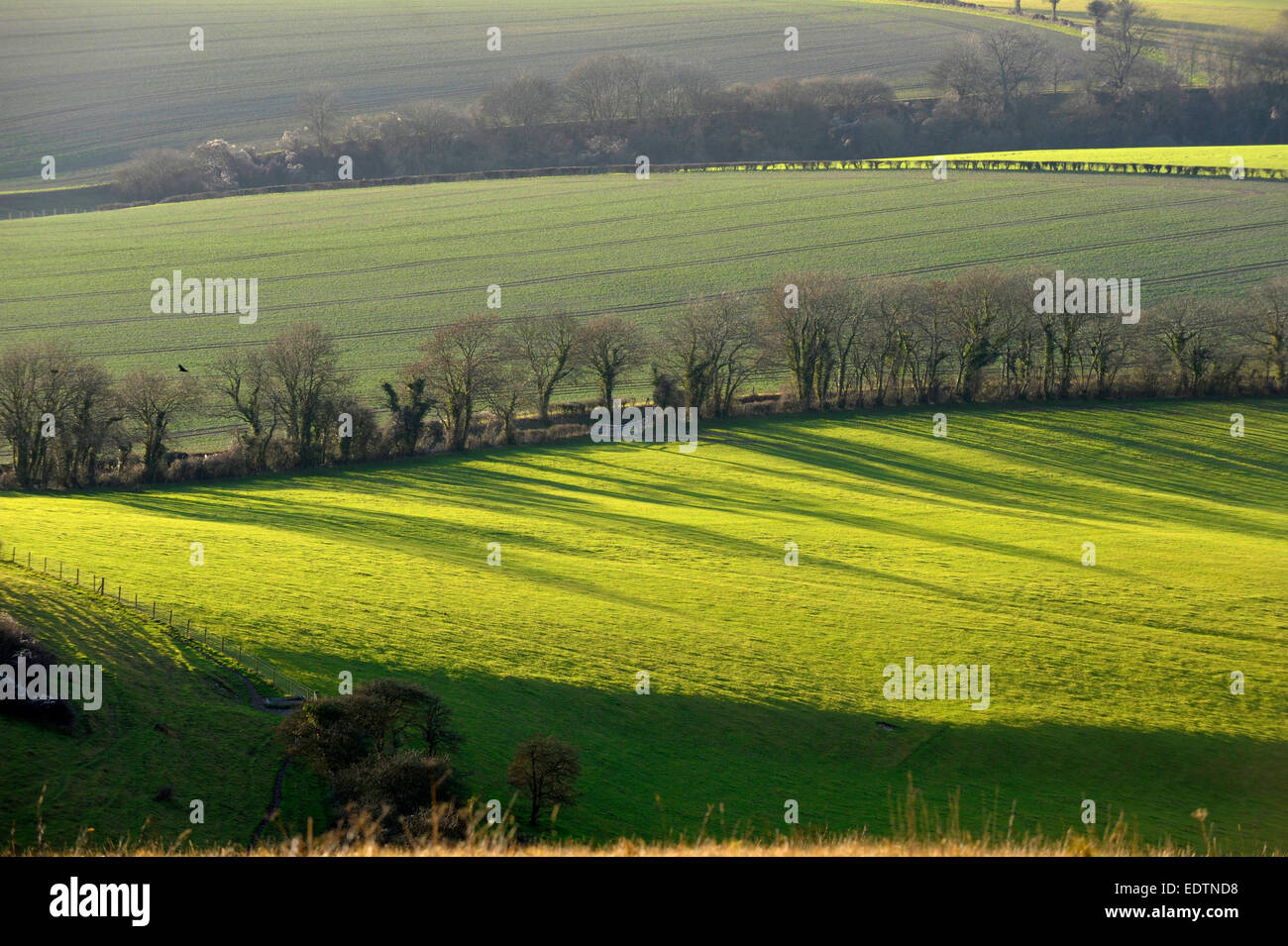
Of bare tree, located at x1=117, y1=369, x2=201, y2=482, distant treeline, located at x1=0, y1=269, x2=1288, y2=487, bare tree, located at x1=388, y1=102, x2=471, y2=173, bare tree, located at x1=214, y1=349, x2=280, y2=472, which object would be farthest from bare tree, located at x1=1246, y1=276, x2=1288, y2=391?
bare tree, located at x1=388, y1=102, x2=471, y2=173

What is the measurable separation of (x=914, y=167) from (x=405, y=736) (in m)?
127

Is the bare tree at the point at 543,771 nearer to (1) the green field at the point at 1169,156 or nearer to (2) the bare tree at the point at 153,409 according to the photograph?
(2) the bare tree at the point at 153,409

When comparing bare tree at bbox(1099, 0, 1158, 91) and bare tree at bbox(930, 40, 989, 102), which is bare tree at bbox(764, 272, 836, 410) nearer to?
bare tree at bbox(930, 40, 989, 102)

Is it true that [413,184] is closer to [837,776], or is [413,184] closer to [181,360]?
[181,360]

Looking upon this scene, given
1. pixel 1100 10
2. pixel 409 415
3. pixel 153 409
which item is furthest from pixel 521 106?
pixel 1100 10

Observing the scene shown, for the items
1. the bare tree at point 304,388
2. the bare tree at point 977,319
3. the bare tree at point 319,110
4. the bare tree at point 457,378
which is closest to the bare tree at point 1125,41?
the bare tree at point 977,319

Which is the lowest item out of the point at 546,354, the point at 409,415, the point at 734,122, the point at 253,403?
the point at 409,415

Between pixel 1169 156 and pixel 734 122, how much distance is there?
54.2 metres

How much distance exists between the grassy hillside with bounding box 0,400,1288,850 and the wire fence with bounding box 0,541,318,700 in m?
0.68

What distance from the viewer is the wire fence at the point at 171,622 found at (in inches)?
1474

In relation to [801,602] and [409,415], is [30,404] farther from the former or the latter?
[801,602]

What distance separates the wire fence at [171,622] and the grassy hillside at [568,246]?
141 feet

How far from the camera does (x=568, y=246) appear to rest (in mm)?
125062

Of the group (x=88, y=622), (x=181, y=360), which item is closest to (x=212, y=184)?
(x=181, y=360)
